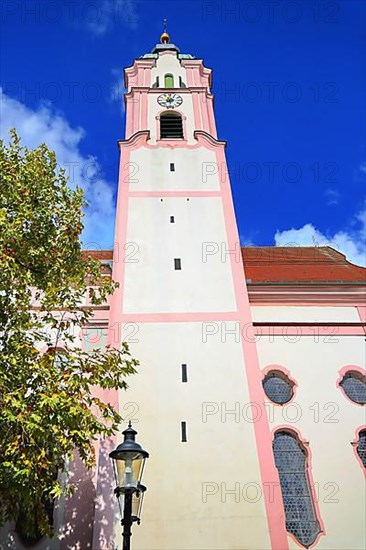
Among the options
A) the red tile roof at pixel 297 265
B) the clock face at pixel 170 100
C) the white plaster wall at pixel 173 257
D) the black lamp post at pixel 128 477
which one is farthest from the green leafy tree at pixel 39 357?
the clock face at pixel 170 100

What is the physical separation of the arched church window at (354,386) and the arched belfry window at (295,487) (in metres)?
2.11

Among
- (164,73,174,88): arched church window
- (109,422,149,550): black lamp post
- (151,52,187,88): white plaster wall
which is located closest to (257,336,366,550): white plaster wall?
(109,422,149,550): black lamp post

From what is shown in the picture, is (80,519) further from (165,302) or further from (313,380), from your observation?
(313,380)

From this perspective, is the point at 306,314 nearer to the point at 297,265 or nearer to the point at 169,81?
the point at 297,265

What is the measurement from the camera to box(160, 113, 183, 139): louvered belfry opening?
1978 cm

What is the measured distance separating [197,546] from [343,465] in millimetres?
4278

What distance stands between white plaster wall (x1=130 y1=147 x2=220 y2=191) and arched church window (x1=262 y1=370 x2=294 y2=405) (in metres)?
6.48

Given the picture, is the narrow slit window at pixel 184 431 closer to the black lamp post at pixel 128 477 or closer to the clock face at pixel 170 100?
the black lamp post at pixel 128 477

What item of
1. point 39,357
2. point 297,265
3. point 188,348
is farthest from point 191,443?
point 297,265

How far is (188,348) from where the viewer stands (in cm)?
1372

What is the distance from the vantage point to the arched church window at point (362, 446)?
1312cm

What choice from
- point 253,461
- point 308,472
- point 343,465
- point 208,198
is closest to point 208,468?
point 253,461

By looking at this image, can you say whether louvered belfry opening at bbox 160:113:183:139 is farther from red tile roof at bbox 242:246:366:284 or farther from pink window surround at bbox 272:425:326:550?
pink window surround at bbox 272:425:326:550

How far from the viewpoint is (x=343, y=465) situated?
1285 cm
